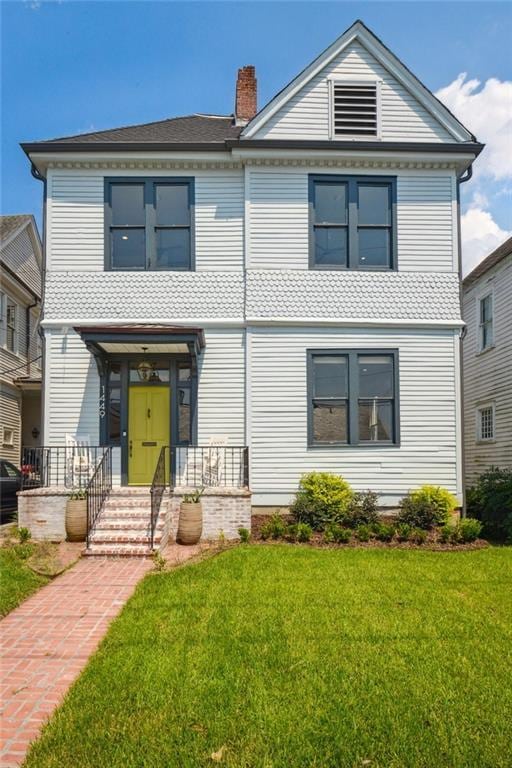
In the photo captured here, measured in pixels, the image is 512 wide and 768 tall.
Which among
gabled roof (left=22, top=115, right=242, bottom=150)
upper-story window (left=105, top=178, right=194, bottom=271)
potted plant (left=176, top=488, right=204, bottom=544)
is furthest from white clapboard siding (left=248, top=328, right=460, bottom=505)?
gabled roof (left=22, top=115, right=242, bottom=150)

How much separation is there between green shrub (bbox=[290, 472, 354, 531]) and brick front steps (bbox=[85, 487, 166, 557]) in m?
2.63

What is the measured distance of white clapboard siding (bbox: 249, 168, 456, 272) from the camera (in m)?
11.0

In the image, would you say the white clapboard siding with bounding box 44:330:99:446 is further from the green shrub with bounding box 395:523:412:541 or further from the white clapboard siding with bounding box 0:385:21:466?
the white clapboard siding with bounding box 0:385:21:466

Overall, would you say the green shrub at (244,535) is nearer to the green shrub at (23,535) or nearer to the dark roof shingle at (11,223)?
the green shrub at (23,535)

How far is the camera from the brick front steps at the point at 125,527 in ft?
26.8

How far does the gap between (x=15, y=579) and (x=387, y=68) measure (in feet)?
39.3

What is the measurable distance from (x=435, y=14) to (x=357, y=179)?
321cm

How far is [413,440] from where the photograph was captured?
10.8 metres

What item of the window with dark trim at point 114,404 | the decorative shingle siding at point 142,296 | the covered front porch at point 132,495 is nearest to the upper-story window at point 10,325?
the decorative shingle siding at point 142,296

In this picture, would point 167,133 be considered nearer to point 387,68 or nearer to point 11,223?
point 387,68

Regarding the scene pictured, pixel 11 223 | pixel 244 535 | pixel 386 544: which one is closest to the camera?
pixel 244 535

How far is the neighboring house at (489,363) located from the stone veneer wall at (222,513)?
8949 millimetres

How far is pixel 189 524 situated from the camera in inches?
356

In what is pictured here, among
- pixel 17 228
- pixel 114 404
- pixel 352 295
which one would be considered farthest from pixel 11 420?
pixel 352 295
